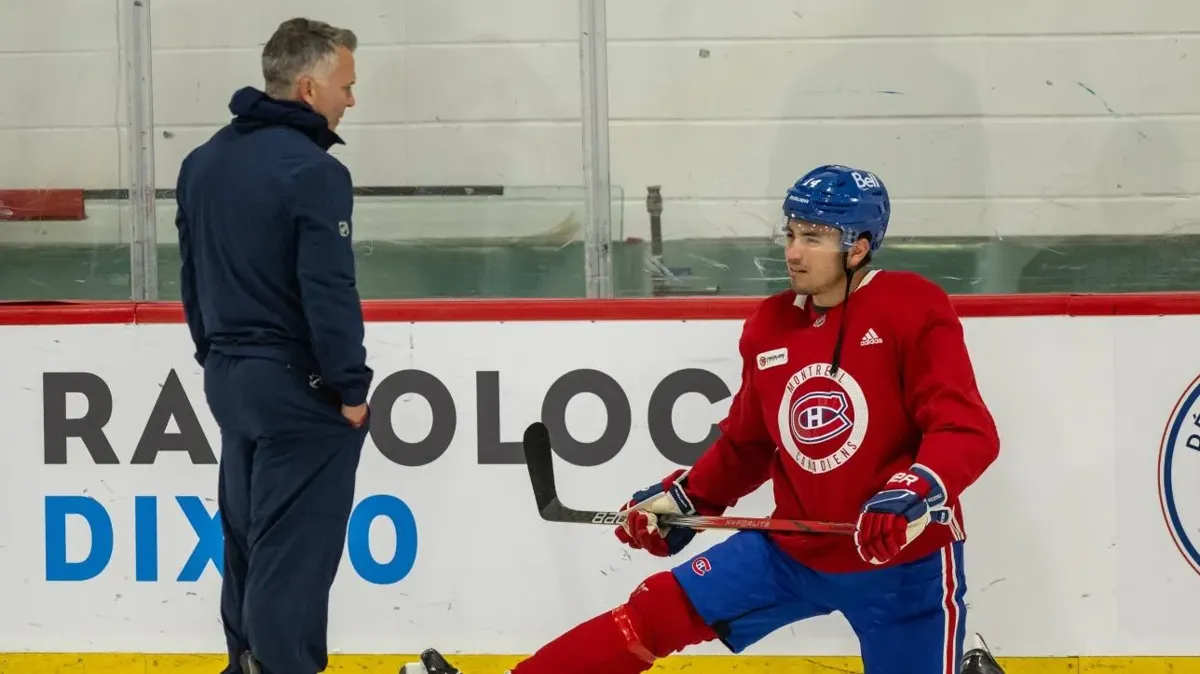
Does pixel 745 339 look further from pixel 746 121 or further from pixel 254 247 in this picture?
pixel 746 121

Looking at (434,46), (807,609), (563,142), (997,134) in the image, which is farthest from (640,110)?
(807,609)

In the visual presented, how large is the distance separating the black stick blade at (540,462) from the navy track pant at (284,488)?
0.31 m

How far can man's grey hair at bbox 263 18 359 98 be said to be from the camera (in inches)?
98.3

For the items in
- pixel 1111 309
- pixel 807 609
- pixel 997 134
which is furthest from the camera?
pixel 997 134

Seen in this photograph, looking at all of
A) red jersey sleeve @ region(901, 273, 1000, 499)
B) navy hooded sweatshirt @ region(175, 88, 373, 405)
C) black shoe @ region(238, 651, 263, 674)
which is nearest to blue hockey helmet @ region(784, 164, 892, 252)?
red jersey sleeve @ region(901, 273, 1000, 499)

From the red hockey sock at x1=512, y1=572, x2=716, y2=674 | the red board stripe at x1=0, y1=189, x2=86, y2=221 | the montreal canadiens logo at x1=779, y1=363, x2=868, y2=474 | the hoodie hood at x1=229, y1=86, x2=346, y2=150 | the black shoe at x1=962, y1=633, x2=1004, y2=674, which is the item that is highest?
the hoodie hood at x1=229, y1=86, x2=346, y2=150

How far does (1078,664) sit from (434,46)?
1857mm

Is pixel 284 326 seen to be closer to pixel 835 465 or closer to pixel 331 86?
pixel 331 86

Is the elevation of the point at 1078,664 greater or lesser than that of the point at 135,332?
lesser

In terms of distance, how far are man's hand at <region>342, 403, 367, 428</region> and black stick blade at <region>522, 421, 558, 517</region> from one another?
28 centimetres

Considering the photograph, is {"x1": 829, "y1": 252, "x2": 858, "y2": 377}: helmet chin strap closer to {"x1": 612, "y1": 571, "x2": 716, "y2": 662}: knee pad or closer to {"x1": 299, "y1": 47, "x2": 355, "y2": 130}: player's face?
{"x1": 612, "y1": 571, "x2": 716, "y2": 662}: knee pad

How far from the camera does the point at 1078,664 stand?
116 inches

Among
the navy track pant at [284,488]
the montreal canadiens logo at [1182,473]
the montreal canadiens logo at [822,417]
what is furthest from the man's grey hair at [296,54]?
the montreal canadiens logo at [1182,473]

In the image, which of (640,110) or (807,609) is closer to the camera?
(807,609)
